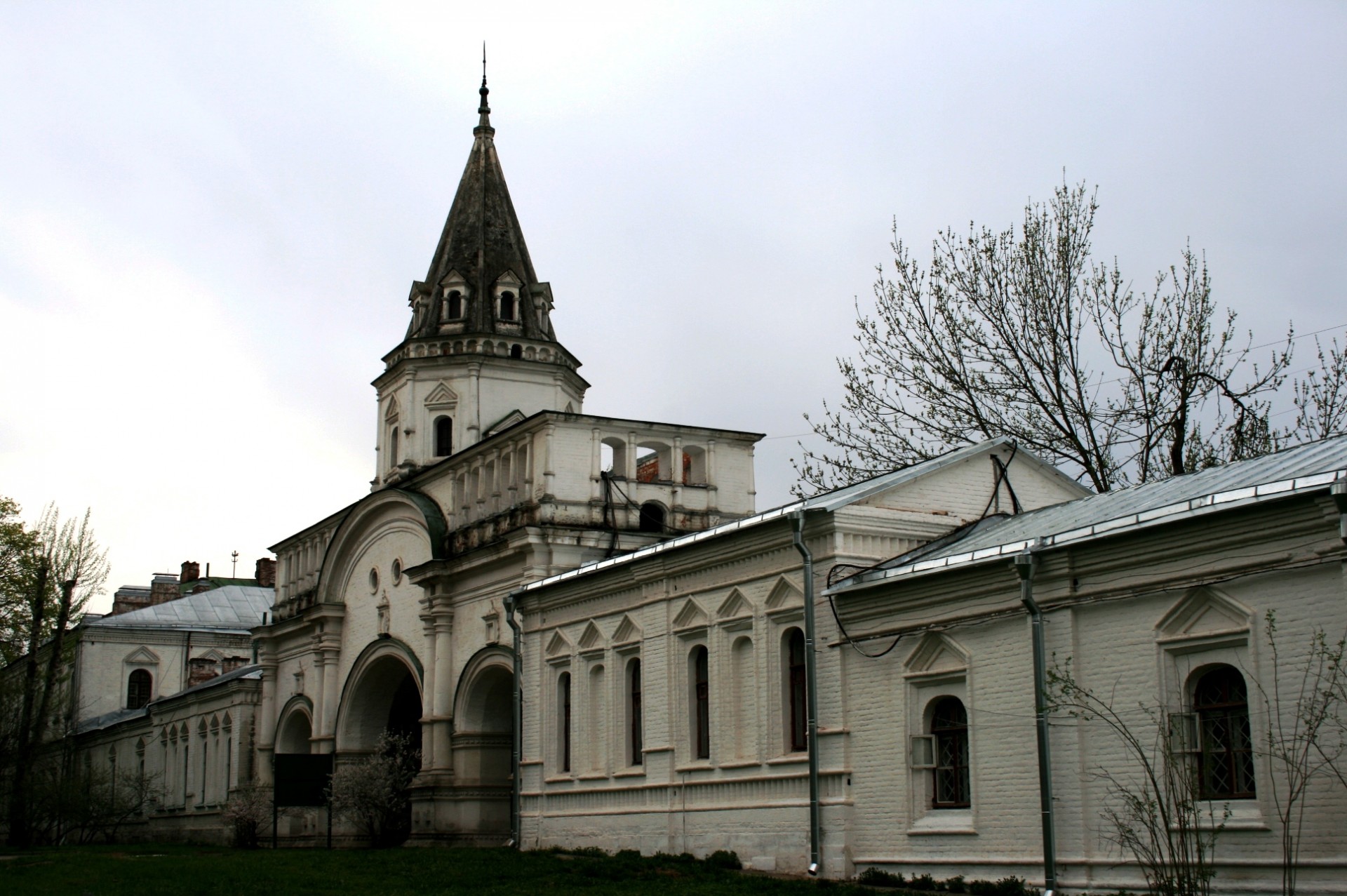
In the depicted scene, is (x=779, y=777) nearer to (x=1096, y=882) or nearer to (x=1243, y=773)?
(x=1096, y=882)

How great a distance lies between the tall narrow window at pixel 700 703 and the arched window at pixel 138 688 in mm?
38621

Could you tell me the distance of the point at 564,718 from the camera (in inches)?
1008

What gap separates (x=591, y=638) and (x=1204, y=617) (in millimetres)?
12029

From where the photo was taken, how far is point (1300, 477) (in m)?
13.5

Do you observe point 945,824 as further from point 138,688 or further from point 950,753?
point 138,688

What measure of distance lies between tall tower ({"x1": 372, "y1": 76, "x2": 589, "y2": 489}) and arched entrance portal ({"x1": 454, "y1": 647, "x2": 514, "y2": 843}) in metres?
7.10

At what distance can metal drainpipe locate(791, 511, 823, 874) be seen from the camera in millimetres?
18734

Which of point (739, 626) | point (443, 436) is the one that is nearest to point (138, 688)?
point (443, 436)

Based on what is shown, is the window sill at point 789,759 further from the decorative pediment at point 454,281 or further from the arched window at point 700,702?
the decorative pediment at point 454,281

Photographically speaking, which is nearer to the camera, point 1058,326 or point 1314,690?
point 1314,690

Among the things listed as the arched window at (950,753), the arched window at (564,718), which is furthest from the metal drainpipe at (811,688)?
the arched window at (564,718)

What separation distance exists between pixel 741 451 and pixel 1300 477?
1736cm

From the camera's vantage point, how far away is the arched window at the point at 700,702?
72.0ft

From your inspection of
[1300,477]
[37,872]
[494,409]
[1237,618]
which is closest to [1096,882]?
[1237,618]
